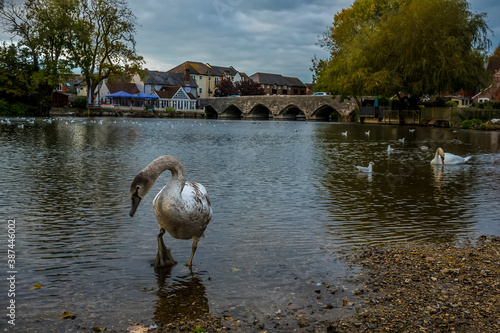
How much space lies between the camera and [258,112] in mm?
107375

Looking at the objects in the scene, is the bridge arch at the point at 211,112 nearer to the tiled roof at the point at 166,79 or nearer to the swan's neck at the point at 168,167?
the tiled roof at the point at 166,79

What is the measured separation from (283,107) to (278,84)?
2288 inches

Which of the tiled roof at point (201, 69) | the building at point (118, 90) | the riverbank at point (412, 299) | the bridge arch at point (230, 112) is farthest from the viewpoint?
the tiled roof at point (201, 69)

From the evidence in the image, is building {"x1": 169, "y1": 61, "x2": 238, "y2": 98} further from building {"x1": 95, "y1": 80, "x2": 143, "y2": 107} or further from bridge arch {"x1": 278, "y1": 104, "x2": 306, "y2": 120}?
bridge arch {"x1": 278, "y1": 104, "x2": 306, "y2": 120}

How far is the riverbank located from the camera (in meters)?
4.32

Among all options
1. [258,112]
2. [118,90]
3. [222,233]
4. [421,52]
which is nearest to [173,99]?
[118,90]

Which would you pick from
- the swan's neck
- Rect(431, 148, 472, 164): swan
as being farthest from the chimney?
the swan's neck

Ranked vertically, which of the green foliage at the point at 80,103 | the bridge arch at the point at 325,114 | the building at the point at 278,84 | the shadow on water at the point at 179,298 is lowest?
the shadow on water at the point at 179,298

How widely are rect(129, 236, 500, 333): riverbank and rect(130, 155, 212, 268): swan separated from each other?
1437 millimetres

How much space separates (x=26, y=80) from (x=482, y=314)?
6980cm

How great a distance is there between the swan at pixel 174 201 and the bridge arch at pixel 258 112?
92336mm

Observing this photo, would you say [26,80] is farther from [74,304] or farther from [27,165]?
[74,304]

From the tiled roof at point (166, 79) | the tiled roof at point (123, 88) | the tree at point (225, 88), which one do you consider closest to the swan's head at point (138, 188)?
the tiled roof at point (123, 88)

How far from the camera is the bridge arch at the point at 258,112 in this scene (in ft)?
332
